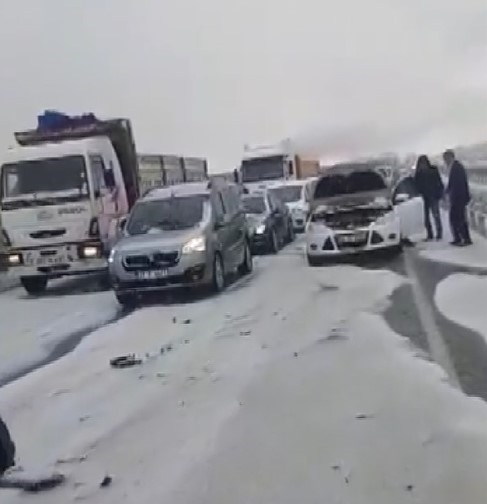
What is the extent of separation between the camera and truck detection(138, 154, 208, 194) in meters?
22.0

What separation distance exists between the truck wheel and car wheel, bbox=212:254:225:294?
4074 millimetres

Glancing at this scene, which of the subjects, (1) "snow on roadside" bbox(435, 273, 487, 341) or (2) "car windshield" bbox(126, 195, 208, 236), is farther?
(2) "car windshield" bbox(126, 195, 208, 236)

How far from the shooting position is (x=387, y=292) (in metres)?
12.7

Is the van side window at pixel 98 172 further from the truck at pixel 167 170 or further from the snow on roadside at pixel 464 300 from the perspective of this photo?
the snow on roadside at pixel 464 300

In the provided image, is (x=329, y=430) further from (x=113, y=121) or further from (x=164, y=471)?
(x=113, y=121)

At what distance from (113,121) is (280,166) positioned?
1563 cm

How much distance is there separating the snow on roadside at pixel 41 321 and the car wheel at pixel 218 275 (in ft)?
4.82

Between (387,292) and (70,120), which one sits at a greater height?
(70,120)

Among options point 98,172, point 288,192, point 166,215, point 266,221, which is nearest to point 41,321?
point 166,215

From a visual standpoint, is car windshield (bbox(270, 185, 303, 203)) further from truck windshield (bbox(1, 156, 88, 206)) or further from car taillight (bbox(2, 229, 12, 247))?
car taillight (bbox(2, 229, 12, 247))

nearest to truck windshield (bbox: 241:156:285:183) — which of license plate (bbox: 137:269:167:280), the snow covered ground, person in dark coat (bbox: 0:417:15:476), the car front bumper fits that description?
the car front bumper

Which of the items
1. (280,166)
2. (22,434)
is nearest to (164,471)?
(22,434)

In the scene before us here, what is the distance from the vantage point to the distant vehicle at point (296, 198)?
27.2 meters

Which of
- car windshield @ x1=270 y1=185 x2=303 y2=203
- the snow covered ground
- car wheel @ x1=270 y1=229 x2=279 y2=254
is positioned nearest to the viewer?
the snow covered ground
